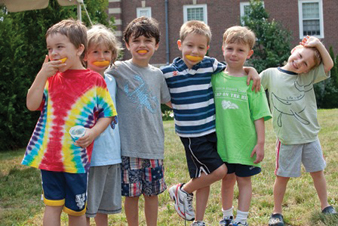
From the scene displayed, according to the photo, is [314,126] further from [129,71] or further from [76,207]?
[76,207]

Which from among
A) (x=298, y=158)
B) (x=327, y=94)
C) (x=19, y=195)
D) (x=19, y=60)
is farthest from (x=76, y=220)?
(x=327, y=94)

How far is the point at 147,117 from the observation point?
300cm

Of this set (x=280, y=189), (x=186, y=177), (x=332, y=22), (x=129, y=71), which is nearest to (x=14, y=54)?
(x=186, y=177)

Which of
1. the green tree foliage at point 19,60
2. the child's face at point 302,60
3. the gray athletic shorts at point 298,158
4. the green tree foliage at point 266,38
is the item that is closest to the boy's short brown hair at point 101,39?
the child's face at point 302,60

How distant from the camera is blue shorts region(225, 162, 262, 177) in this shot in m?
3.22

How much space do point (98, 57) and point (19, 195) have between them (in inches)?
103

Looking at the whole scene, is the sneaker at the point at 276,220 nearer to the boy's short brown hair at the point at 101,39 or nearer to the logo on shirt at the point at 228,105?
the logo on shirt at the point at 228,105

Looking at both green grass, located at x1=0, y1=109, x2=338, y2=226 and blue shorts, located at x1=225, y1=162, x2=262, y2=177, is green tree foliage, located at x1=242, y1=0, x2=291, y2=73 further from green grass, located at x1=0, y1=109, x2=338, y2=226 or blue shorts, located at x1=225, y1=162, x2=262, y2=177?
blue shorts, located at x1=225, y1=162, x2=262, y2=177

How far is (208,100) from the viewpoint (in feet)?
10.5

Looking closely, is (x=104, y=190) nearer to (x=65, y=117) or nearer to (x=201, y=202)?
(x=65, y=117)

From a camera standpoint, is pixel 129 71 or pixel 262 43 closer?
pixel 129 71

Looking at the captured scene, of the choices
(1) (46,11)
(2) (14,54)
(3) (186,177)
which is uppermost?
(1) (46,11)

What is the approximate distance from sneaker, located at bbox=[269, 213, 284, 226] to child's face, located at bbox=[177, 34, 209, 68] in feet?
5.05

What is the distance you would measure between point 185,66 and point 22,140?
21.1 feet
